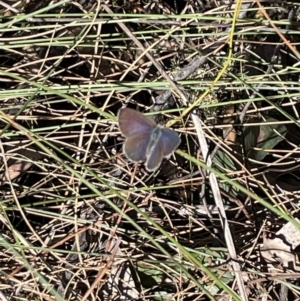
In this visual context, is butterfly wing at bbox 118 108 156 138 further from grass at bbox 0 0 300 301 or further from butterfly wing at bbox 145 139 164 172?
grass at bbox 0 0 300 301

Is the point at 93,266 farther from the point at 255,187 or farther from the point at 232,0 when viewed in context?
the point at 232,0

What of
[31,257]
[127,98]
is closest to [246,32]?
[127,98]

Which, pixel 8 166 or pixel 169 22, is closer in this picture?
pixel 169 22

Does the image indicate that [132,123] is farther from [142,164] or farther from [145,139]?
[142,164]

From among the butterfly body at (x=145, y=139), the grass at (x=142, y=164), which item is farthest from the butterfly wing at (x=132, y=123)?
the grass at (x=142, y=164)

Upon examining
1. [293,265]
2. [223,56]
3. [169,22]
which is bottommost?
[293,265]

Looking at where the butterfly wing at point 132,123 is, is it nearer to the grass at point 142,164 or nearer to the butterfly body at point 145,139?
the butterfly body at point 145,139

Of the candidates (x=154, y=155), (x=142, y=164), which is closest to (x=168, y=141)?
(x=154, y=155)
